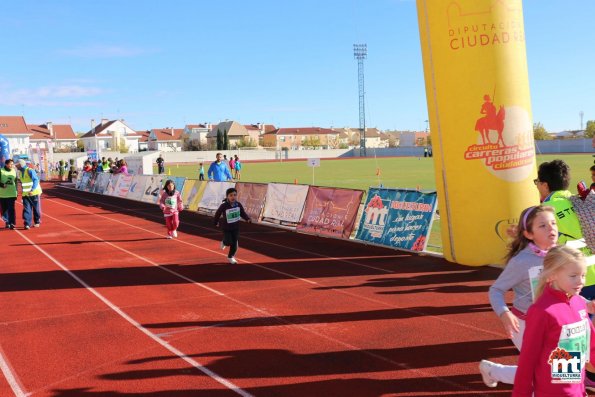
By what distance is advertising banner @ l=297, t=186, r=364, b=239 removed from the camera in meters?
14.3

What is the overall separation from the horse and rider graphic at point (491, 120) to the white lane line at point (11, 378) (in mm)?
8370

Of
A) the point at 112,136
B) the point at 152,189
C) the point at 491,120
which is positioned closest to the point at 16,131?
the point at 112,136

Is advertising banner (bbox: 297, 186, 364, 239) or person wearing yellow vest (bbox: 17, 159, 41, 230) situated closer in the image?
advertising banner (bbox: 297, 186, 364, 239)

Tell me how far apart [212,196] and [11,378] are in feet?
50.7

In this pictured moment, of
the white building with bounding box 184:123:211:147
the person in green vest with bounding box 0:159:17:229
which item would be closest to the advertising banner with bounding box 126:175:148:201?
the person in green vest with bounding box 0:159:17:229

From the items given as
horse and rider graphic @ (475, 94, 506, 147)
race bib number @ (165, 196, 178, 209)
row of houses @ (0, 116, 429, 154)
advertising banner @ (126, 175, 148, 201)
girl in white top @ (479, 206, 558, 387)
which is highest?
row of houses @ (0, 116, 429, 154)

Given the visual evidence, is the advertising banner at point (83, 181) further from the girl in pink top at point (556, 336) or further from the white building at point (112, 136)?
the white building at point (112, 136)

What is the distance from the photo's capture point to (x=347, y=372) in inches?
226

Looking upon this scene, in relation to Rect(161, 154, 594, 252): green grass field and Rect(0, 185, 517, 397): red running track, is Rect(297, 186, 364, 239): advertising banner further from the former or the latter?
A: Rect(161, 154, 594, 252): green grass field

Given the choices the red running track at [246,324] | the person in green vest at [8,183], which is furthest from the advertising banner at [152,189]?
the red running track at [246,324]

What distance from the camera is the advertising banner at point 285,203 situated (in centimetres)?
1650

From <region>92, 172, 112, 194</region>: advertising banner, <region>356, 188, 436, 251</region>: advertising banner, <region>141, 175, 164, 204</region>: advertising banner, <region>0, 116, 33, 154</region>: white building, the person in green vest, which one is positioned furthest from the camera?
<region>0, 116, 33, 154</region>: white building

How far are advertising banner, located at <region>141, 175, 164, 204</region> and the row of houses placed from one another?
93672mm

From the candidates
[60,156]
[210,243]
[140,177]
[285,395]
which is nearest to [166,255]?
[210,243]
